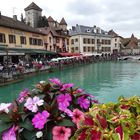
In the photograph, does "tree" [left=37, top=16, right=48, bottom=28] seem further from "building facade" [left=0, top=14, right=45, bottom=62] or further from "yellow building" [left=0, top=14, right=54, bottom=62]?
"building facade" [left=0, top=14, right=45, bottom=62]

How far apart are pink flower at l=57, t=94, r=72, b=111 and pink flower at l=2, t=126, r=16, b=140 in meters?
0.47

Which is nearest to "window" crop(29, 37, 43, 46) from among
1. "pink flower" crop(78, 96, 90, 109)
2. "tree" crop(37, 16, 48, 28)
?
"tree" crop(37, 16, 48, 28)

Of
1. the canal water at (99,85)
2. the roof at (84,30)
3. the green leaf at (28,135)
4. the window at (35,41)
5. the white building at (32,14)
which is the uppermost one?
the white building at (32,14)

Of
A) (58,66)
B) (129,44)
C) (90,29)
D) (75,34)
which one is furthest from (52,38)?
A: (129,44)

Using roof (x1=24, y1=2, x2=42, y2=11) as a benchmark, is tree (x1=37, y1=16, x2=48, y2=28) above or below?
below

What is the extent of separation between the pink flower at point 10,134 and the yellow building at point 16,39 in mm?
31384

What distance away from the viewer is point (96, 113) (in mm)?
2256

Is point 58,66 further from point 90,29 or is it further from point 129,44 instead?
point 129,44

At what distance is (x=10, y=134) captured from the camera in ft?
7.65

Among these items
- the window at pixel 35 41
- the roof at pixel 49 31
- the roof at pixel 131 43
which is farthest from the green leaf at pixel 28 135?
the roof at pixel 131 43

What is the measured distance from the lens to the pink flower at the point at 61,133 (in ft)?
7.64

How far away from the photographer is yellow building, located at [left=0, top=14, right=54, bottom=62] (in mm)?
36706

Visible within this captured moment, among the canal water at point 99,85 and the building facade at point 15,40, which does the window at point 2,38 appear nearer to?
the building facade at point 15,40

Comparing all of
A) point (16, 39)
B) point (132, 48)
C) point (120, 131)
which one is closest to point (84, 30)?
point (132, 48)
